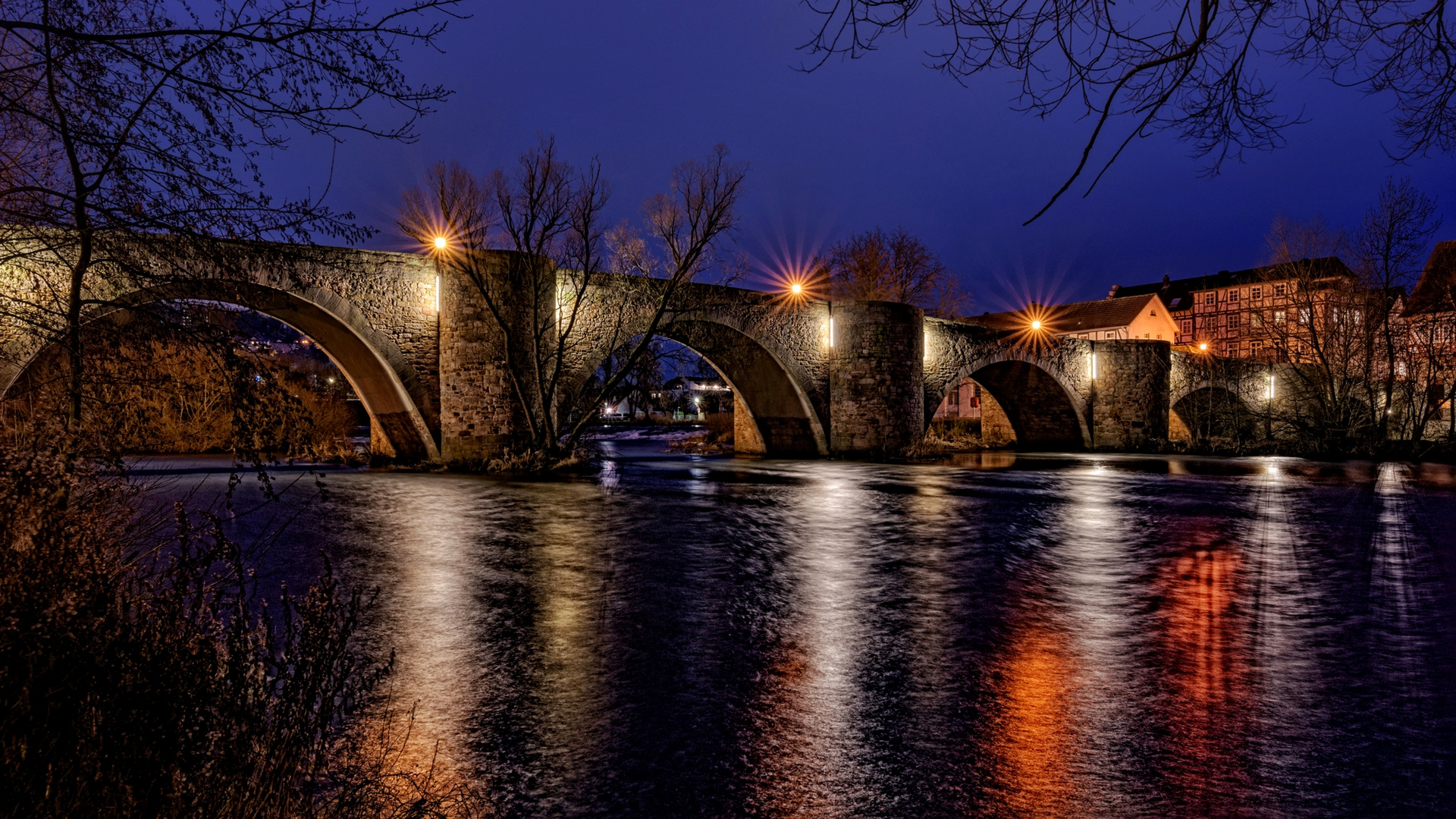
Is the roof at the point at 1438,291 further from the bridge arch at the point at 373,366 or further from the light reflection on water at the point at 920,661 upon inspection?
the bridge arch at the point at 373,366

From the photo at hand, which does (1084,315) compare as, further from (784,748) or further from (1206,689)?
(784,748)

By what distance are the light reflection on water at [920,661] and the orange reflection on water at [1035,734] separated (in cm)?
2

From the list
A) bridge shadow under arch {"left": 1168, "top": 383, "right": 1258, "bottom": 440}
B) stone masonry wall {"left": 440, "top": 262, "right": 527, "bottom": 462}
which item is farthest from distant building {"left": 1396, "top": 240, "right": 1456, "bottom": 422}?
stone masonry wall {"left": 440, "top": 262, "right": 527, "bottom": 462}

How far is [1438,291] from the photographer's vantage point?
24109mm

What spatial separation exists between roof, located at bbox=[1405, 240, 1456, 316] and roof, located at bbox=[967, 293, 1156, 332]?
588 inches

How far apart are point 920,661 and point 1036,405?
31021 millimetres

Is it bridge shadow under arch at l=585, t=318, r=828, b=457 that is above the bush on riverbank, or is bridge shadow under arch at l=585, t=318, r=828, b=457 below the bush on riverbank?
above

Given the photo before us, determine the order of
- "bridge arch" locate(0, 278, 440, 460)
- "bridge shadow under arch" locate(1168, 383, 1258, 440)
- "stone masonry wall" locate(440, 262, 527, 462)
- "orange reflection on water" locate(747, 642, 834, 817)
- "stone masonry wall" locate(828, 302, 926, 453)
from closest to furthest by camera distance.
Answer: "orange reflection on water" locate(747, 642, 834, 817) < "bridge arch" locate(0, 278, 440, 460) < "stone masonry wall" locate(440, 262, 527, 462) < "stone masonry wall" locate(828, 302, 926, 453) < "bridge shadow under arch" locate(1168, 383, 1258, 440)

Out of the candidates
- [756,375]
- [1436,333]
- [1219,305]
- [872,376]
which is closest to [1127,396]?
[1436,333]

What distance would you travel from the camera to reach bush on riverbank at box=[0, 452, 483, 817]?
225 cm

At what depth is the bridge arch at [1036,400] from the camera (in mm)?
30666

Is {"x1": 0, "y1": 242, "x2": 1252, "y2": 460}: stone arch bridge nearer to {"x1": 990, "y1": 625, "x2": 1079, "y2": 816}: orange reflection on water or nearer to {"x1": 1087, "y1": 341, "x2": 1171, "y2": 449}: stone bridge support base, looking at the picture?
{"x1": 1087, "y1": 341, "x2": 1171, "y2": 449}: stone bridge support base

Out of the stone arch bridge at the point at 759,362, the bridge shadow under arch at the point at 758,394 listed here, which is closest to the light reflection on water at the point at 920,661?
the stone arch bridge at the point at 759,362

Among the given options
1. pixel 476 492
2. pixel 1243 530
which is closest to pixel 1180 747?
pixel 1243 530
